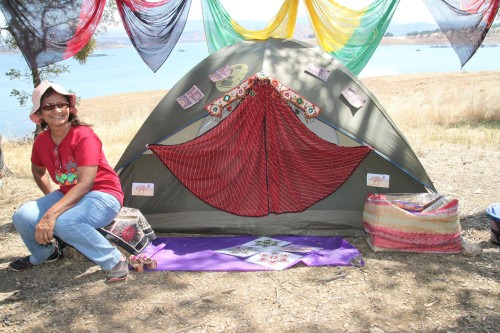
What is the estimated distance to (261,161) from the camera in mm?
3963

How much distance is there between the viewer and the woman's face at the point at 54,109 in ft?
10.4

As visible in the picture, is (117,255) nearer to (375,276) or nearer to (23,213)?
(23,213)

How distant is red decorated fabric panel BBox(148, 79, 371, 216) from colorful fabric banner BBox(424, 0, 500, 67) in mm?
1625

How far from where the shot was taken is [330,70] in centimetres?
420

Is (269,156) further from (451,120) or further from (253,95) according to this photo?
(451,120)

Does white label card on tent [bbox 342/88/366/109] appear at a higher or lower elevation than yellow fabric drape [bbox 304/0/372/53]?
lower

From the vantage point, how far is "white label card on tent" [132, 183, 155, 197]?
414 centimetres

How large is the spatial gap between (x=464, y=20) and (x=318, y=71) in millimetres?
1488

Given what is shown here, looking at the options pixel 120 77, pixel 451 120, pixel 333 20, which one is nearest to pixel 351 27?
pixel 333 20

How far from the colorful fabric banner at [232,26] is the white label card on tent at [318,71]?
1.01 metres

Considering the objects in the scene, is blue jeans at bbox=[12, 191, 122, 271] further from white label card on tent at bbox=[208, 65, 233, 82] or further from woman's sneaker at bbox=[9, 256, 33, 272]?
white label card on tent at bbox=[208, 65, 233, 82]

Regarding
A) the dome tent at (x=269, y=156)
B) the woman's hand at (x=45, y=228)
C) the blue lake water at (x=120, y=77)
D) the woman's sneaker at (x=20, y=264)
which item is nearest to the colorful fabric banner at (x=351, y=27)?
the blue lake water at (x=120, y=77)

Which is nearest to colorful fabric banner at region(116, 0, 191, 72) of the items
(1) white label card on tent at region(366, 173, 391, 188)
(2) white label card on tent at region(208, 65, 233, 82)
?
(2) white label card on tent at region(208, 65, 233, 82)

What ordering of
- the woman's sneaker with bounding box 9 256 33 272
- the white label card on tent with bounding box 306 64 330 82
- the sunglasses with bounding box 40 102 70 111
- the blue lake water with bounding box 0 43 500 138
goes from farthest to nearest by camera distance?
the blue lake water with bounding box 0 43 500 138 < the white label card on tent with bounding box 306 64 330 82 < the woman's sneaker with bounding box 9 256 33 272 < the sunglasses with bounding box 40 102 70 111
